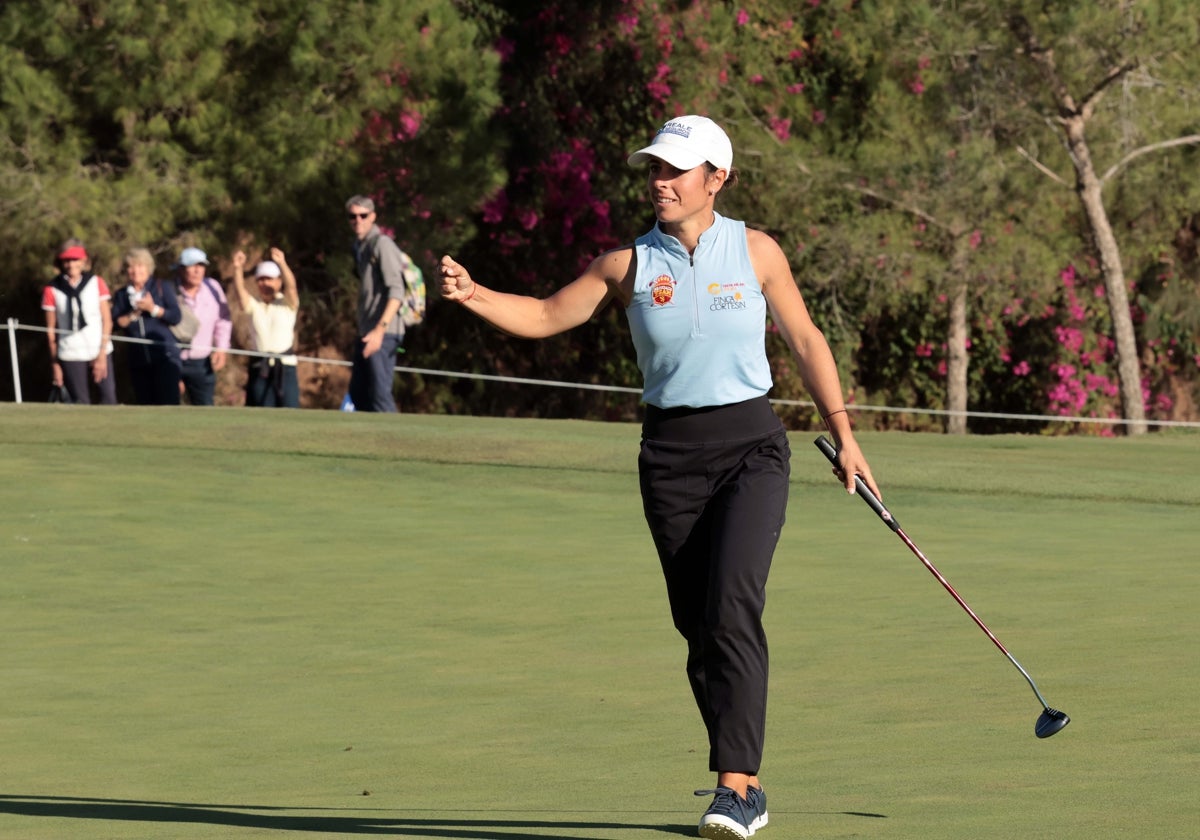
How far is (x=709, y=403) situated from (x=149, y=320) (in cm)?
1379

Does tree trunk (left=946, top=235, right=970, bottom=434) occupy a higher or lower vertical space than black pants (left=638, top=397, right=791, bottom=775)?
lower

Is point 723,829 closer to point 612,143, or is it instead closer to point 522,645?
point 522,645

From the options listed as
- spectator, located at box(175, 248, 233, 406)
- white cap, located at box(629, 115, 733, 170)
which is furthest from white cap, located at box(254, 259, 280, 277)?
white cap, located at box(629, 115, 733, 170)

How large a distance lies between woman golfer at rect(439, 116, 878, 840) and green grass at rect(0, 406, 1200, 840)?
1.39ft

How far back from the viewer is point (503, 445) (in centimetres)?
1692

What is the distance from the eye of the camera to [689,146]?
6270 mm

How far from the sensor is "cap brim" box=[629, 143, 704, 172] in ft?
20.4

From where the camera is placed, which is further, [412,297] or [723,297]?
[412,297]

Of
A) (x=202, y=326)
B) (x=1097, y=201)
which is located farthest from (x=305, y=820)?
(x=1097, y=201)

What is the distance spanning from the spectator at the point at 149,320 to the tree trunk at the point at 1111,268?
11244mm

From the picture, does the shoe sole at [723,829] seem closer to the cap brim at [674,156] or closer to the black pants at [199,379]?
the cap brim at [674,156]

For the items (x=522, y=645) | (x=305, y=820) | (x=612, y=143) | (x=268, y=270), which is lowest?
(x=522, y=645)

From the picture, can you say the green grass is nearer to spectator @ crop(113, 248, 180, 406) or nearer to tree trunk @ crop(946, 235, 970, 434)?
spectator @ crop(113, 248, 180, 406)

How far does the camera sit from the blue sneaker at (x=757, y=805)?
5.84 meters
